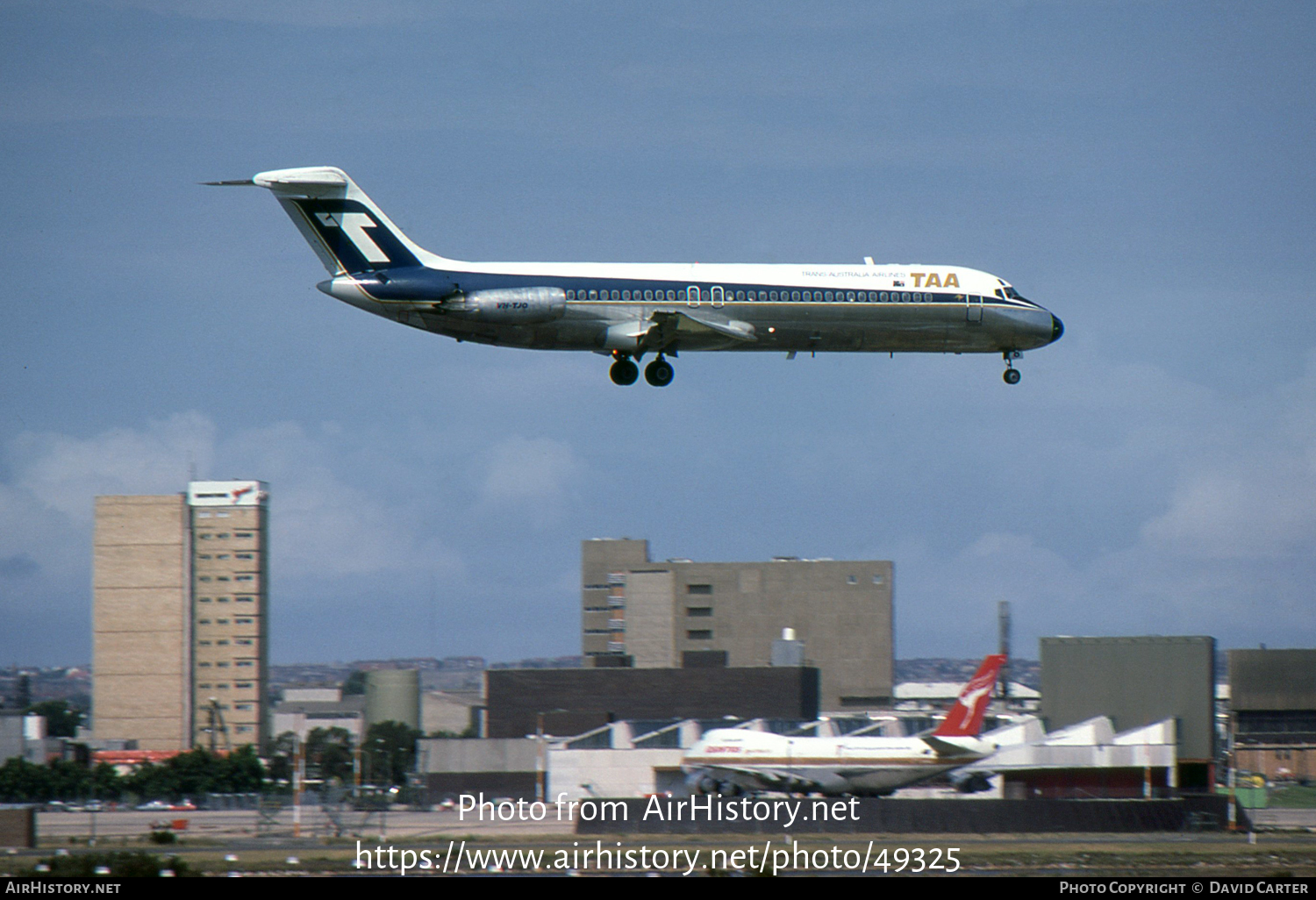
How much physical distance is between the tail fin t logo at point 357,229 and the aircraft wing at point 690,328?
30.0ft

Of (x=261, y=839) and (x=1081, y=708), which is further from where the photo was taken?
(x=1081, y=708)

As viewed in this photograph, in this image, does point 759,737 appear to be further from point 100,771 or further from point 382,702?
point 382,702

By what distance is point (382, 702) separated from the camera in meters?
148

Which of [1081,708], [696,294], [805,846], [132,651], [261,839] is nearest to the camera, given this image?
[805,846]

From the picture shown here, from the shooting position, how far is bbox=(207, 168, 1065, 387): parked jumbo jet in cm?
4700

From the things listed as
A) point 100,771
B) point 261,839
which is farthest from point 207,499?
point 261,839

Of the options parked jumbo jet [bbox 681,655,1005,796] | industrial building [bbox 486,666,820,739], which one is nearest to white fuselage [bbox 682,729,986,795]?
parked jumbo jet [bbox 681,655,1005,796]

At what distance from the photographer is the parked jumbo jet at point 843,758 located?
52406 mm

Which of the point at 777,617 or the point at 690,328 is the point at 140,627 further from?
the point at 690,328

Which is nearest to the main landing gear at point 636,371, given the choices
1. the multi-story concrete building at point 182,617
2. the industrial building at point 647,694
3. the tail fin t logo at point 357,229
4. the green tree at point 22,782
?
the tail fin t logo at point 357,229

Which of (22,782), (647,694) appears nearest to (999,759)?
(647,694)

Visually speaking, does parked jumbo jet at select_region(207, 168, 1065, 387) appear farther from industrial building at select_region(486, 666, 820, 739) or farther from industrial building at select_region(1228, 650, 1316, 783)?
industrial building at select_region(1228, 650, 1316, 783)

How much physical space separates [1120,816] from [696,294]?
2018 centimetres

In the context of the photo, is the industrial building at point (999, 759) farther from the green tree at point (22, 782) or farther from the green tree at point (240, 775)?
the green tree at point (240, 775)
